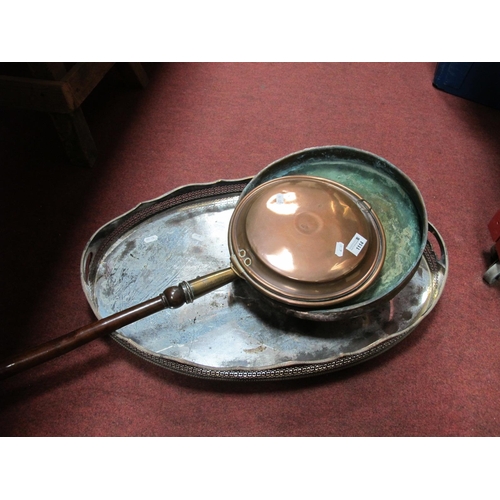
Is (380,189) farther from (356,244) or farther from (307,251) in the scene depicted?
(307,251)

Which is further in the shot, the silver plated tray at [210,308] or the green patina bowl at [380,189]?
the green patina bowl at [380,189]

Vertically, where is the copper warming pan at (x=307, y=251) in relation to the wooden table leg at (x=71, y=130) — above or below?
below

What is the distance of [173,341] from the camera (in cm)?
146

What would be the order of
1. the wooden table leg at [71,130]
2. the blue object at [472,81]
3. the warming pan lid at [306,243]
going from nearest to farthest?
the warming pan lid at [306,243] → the wooden table leg at [71,130] → the blue object at [472,81]

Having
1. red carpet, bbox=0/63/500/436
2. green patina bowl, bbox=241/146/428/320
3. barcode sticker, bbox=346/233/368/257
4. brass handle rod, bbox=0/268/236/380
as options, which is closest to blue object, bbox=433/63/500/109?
red carpet, bbox=0/63/500/436

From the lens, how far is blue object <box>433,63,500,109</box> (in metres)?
2.26

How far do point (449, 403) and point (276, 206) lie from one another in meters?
0.89

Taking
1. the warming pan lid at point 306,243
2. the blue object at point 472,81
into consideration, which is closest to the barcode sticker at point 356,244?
the warming pan lid at point 306,243

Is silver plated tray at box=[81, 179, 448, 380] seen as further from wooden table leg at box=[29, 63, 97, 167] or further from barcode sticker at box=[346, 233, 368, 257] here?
wooden table leg at box=[29, 63, 97, 167]

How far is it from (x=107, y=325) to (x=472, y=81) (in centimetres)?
218

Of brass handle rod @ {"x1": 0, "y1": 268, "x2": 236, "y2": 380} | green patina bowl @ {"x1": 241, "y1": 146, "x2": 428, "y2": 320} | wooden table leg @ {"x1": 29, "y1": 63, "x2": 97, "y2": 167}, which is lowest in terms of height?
green patina bowl @ {"x1": 241, "y1": 146, "x2": 428, "y2": 320}

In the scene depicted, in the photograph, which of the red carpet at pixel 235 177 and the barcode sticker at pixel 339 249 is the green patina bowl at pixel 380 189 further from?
the red carpet at pixel 235 177

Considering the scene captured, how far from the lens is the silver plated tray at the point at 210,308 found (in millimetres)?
1380

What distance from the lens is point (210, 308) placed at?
1524mm
